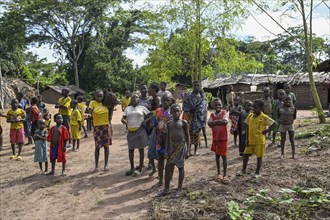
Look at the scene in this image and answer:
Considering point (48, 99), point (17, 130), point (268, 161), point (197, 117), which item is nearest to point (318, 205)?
point (268, 161)

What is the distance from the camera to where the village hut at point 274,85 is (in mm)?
22625

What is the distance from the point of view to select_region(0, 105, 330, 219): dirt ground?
5145 millimetres

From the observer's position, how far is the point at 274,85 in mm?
24859

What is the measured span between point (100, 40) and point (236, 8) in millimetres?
26876

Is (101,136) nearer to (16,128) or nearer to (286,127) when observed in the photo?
(16,128)

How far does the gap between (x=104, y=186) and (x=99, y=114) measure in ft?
4.68

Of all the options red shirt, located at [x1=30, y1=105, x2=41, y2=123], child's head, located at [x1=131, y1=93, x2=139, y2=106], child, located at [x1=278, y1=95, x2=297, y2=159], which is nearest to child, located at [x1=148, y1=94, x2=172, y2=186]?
child's head, located at [x1=131, y1=93, x2=139, y2=106]

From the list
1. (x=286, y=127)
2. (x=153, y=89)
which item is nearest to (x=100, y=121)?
(x=153, y=89)

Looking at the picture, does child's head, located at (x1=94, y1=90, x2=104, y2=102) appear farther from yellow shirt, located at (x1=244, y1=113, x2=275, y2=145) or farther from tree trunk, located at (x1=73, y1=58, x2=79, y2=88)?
tree trunk, located at (x1=73, y1=58, x2=79, y2=88)

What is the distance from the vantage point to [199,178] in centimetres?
620

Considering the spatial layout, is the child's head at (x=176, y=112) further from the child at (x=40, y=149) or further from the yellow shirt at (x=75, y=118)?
the yellow shirt at (x=75, y=118)

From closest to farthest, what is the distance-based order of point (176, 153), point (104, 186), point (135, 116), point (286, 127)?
point (176, 153)
point (104, 186)
point (135, 116)
point (286, 127)

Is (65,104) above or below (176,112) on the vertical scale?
above

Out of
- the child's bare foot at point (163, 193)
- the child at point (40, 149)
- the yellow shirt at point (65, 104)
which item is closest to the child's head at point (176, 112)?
the child's bare foot at point (163, 193)
